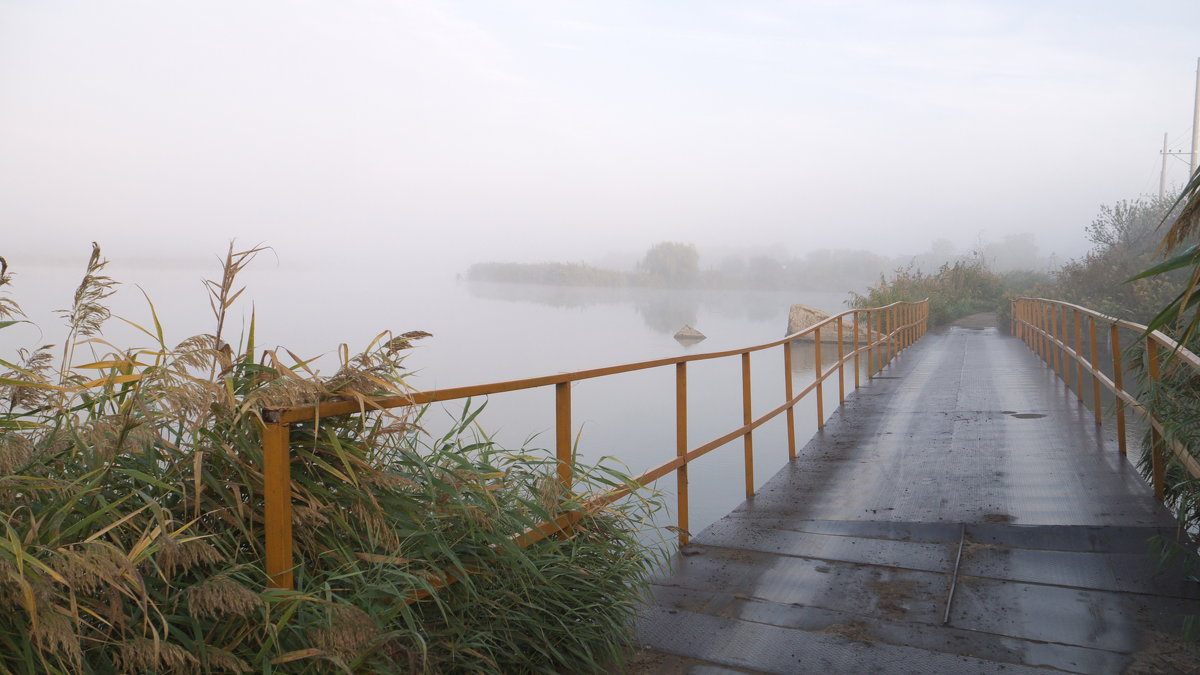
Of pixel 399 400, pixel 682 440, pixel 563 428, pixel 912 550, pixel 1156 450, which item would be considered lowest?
pixel 912 550

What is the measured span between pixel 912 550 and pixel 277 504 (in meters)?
3.04

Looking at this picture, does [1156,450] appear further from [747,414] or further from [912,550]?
[747,414]

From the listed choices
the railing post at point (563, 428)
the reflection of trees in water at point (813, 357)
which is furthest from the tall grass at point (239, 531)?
Answer: the reflection of trees in water at point (813, 357)

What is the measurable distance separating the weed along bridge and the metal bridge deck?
1 cm

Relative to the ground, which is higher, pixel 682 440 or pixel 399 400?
pixel 399 400

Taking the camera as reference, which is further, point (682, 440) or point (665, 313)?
A: point (665, 313)

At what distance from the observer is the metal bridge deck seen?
9.25 feet

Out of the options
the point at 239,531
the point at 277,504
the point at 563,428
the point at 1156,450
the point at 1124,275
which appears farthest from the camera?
the point at 1124,275

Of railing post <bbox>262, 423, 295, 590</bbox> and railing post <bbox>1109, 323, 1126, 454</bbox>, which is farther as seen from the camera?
railing post <bbox>1109, 323, 1126, 454</bbox>

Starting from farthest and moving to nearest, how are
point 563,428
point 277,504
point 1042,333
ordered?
point 1042,333 → point 563,428 → point 277,504

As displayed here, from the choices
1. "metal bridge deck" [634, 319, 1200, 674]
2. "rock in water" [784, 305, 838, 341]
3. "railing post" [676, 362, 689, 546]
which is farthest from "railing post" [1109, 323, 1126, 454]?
"rock in water" [784, 305, 838, 341]

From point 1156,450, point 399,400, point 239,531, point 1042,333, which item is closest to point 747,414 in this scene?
point 1156,450

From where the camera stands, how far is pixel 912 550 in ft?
13.0

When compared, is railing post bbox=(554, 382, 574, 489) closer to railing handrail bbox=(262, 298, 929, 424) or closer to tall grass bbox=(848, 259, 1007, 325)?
Result: railing handrail bbox=(262, 298, 929, 424)
